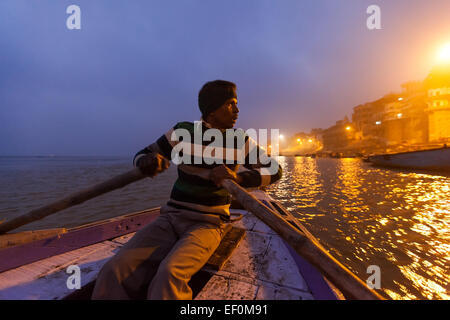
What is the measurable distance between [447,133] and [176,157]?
215 feet

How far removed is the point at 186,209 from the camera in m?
1.99

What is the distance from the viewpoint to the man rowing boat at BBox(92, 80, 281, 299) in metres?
1.40

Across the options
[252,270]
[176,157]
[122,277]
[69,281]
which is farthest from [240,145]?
[69,281]

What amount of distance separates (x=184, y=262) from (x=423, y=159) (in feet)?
83.8

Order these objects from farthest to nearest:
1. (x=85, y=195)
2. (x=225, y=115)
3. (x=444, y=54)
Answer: (x=444, y=54), (x=85, y=195), (x=225, y=115)

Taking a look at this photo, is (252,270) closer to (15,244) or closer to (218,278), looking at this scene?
(218,278)

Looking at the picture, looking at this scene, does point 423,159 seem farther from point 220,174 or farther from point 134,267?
point 134,267

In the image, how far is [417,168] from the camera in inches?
733

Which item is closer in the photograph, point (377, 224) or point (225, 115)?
point (225, 115)

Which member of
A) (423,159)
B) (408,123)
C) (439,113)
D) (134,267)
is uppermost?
(439,113)

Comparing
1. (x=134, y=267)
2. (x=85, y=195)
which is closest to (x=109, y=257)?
(x=85, y=195)

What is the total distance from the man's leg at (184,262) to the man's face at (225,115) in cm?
119

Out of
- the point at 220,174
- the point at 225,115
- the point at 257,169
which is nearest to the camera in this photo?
the point at 220,174
